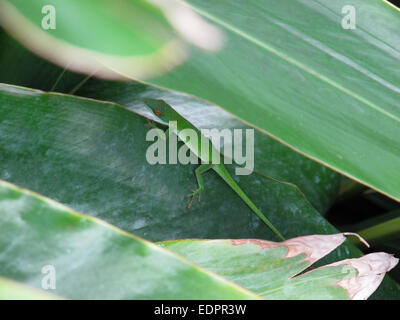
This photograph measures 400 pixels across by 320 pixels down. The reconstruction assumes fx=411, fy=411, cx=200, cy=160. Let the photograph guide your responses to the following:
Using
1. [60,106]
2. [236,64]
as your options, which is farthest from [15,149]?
[236,64]

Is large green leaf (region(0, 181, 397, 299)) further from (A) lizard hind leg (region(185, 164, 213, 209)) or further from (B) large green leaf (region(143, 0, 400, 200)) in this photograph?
(A) lizard hind leg (region(185, 164, 213, 209))

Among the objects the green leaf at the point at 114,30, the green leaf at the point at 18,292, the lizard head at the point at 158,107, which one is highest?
the lizard head at the point at 158,107

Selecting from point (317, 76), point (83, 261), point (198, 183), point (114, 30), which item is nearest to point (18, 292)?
point (83, 261)

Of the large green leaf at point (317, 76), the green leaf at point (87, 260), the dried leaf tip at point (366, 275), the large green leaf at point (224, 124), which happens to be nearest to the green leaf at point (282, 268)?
the dried leaf tip at point (366, 275)

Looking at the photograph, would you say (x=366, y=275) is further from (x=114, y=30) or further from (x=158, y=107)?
(x=158, y=107)

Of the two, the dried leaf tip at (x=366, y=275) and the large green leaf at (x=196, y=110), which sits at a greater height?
the large green leaf at (x=196, y=110)

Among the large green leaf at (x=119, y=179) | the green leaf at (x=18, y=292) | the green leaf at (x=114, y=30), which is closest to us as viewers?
the green leaf at (x=18, y=292)

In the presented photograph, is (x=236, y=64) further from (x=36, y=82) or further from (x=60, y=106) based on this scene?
(x=36, y=82)

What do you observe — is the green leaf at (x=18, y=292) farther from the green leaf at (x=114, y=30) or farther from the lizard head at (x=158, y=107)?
the lizard head at (x=158, y=107)
